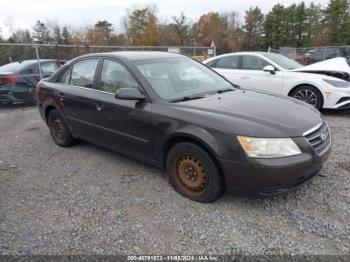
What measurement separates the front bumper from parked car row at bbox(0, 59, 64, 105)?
7.70 meters

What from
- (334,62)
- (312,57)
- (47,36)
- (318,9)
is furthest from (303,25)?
(334,62)

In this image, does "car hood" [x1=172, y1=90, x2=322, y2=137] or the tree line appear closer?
"car hood" [x1=172, y1=90, x2=322, y2=137]

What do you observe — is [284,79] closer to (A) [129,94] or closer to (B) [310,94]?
(B) [310,94]

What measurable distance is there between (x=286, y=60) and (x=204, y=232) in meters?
6.02

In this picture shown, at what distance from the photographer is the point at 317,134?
2.92 meters

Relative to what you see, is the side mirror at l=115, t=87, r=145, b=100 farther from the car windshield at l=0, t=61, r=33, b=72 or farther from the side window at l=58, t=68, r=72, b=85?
the car windshield at l=0, t=61, r=33, b=72

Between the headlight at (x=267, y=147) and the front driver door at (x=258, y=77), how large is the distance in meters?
4.13

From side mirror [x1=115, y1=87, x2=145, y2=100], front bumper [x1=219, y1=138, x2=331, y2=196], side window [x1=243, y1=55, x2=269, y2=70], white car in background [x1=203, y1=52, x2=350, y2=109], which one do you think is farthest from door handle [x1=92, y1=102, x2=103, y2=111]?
side window [x1=243, y1=55, x2=269, y2=70]

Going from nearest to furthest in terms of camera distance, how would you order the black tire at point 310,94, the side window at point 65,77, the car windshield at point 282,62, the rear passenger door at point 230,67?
the side window at point 65,77
the black tire at point 310,94
the car windshield at point 282,62
the rear passenger door at point 230,67

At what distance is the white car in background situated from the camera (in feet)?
19.9

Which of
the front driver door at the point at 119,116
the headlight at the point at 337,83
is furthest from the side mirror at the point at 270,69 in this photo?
the front driver door at the point at 119,116

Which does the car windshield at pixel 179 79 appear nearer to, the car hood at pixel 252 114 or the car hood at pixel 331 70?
the car hood at pixel 252 114

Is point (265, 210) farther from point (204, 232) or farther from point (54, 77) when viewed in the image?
point (54, 77)

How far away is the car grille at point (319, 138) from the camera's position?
9.14 feet
